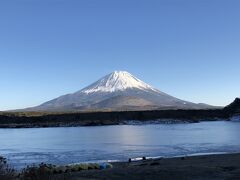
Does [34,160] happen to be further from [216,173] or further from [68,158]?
[216,173]

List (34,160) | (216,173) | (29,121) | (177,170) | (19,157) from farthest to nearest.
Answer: (29,121) → (19,157) → (34,160) → (177,170) → (216,173)

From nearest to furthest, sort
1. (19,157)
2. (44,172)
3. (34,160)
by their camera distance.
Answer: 1. (44,172)
2. (34,160)
3. (19,157)

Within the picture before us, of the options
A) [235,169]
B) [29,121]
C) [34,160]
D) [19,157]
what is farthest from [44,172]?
[29,121]

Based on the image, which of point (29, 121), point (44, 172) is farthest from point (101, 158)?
point (29, 121)

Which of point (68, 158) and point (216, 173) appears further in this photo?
point (68, 158)

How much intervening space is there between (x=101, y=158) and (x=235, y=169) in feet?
40.7

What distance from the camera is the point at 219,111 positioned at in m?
126

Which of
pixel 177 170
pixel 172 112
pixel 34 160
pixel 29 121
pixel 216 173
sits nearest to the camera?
pixel 216 173

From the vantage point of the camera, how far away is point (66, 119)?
118 metres

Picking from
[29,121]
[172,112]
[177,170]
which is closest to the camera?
[177,170]

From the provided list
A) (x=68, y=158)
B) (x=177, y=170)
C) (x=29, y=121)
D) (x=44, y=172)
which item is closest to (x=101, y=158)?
(x=68, y=158)

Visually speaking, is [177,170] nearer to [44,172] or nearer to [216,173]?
[216,173]

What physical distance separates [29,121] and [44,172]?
105 m

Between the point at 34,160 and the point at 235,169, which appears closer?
the point at 235,169
